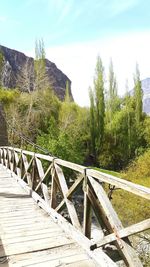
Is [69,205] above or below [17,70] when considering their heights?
below

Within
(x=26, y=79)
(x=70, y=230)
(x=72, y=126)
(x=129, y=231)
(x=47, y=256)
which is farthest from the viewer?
(x=72, y=126)

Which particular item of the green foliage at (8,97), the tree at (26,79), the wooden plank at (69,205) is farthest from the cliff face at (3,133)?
the wooden plank at (69,205)

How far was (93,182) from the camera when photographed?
347 cm

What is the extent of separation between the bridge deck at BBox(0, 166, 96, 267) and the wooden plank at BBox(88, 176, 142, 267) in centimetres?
57

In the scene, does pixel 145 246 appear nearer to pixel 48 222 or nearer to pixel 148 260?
pixel 148 260

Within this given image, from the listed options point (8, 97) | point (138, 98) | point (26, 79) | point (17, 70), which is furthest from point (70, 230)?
point (17, 70)

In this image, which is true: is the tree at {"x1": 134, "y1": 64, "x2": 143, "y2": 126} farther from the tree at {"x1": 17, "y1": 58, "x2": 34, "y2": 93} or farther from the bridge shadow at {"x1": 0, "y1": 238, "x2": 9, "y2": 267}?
the bridge shadow at {"x1": 0, "y1": 238, "x2": 9, "y2": 267}

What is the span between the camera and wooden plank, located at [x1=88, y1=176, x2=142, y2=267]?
2.62 metres

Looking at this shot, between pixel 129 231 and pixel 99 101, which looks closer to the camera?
pixel 129 231

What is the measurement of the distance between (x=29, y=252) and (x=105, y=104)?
30.9 m

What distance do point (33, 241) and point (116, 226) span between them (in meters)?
1.46

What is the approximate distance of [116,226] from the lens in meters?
2.89

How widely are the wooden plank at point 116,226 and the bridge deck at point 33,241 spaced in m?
0.57

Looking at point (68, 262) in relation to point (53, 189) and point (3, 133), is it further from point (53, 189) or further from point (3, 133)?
point (3, 133)
